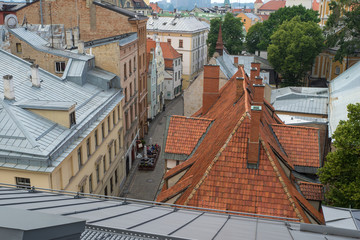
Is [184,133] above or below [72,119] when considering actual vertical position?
below

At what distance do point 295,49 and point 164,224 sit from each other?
159ft

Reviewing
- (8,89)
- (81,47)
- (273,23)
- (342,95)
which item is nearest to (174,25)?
(273,23)

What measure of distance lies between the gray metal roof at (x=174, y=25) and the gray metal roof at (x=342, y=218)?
63.4m

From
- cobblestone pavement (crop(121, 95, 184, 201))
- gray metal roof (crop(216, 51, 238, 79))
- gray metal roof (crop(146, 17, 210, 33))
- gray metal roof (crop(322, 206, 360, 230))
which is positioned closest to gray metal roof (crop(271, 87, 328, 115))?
A: gray metal roof (crop(216, 51, 238, 79))

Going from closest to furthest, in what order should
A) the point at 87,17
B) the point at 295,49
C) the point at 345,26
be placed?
the point at 87,17 < the point at 345,26 < the point at 295,49

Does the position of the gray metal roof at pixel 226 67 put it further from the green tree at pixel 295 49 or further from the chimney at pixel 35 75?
the chimney at pixel 35 75

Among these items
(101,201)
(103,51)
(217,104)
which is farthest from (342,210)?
(103,51)

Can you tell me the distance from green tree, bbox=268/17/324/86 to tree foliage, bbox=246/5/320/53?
13881 mm

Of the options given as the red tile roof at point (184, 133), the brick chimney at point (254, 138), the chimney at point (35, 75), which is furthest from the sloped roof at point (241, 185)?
the chimney at point (35, 75)

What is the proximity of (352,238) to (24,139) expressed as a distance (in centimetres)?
1473

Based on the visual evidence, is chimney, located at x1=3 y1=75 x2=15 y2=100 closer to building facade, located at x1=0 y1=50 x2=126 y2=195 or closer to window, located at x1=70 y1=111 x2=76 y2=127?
building facade, located at x1=0 y1=50 x2=126 y2=195

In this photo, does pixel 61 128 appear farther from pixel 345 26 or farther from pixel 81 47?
pixel 345 26

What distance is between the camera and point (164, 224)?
9117mm

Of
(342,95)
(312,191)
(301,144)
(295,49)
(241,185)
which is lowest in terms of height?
(312,191)
